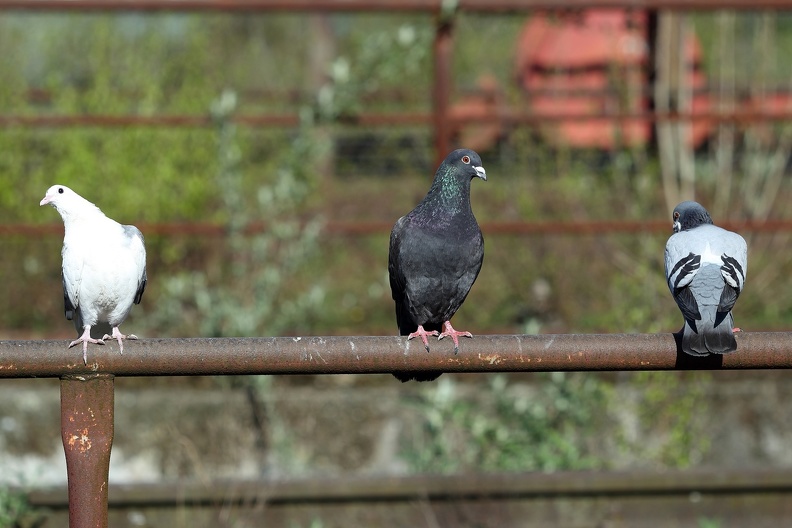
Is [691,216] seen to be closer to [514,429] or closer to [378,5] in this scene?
[514,429]

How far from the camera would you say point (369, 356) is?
2.05 metres

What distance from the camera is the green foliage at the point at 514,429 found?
13.3 feet

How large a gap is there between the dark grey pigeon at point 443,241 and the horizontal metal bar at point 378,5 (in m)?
1.47

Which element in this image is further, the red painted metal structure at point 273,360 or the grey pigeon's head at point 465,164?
the grey pigeon's head at point 465,164

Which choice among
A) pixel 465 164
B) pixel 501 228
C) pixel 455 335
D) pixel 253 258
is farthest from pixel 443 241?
pixel 253 258

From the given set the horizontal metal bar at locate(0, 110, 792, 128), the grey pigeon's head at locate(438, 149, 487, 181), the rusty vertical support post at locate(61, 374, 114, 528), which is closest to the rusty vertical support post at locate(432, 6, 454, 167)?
the horizontal metal bar at locate(0, 110, 792, 128)

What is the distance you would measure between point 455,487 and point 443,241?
1.13m

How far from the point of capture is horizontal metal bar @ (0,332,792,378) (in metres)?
2.03

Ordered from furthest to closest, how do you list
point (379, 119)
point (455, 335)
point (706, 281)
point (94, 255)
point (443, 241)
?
point (379, 119)
point (443, 241)
point (94, 255)
point (455, 335)
point (706, 281)

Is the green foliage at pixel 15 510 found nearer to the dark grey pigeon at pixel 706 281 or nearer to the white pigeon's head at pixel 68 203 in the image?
the white pigeon's head at pixel 68 203

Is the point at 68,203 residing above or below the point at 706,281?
above

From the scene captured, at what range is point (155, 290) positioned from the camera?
5.14m

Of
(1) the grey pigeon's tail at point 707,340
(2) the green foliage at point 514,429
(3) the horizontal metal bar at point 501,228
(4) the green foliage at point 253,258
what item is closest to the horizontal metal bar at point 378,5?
(4) the green foliage at point 253,258

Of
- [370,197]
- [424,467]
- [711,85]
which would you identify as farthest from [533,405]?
[711,85]
